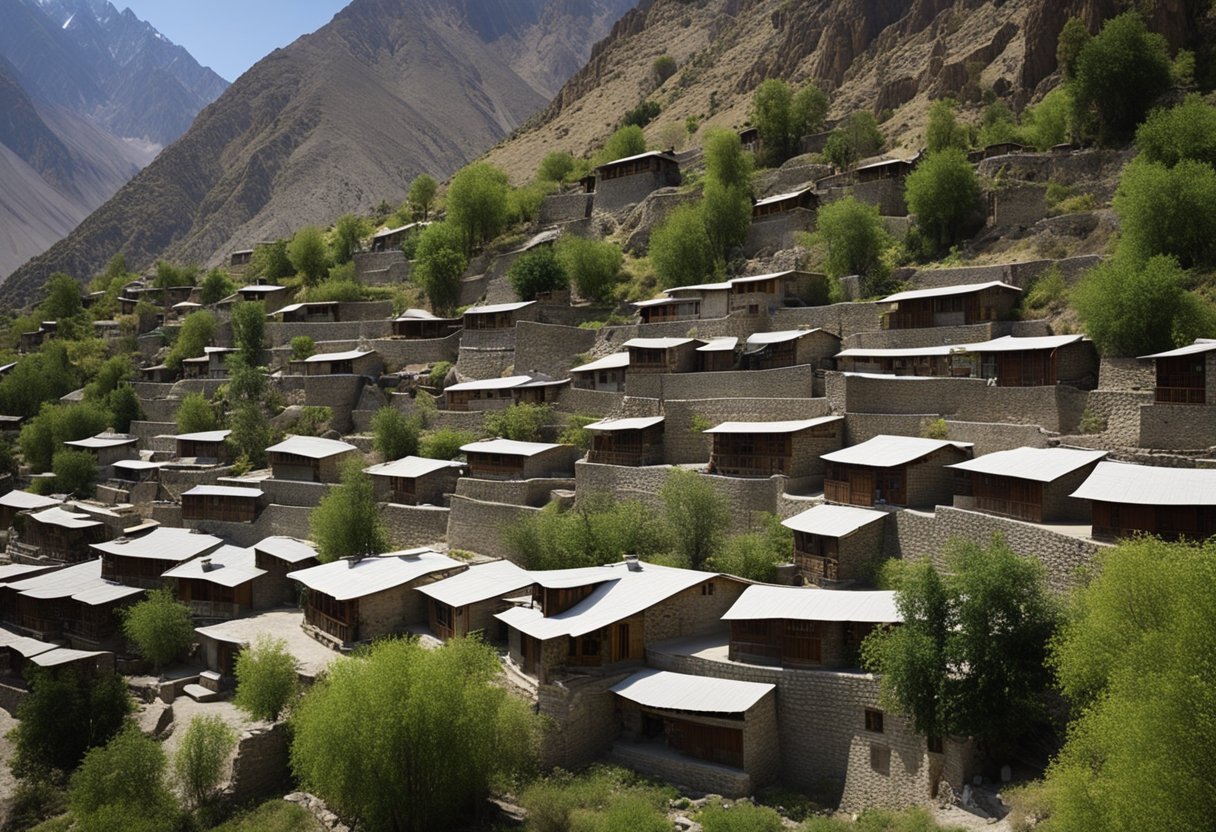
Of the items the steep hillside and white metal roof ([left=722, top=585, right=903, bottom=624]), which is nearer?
white metal roof ([left=722, top=585, right=903, bottom=624])

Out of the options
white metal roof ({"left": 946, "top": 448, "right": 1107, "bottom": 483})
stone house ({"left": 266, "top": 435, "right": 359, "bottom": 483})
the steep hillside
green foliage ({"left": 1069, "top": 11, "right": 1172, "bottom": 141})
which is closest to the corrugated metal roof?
stone house ({"left": 266, "top": 435, "right": 359, "bottom": 483})

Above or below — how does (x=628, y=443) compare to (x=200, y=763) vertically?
above

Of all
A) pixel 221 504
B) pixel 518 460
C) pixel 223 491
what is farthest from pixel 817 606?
pixel 221 504

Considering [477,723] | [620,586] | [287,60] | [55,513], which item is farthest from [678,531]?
[287,60]

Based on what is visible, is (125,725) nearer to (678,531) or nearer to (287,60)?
(678,531)

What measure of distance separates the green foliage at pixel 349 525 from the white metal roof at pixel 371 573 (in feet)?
4.00

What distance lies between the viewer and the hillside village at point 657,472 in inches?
732

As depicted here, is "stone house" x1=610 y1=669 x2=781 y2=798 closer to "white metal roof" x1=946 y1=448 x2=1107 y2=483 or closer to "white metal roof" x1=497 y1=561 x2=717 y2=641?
"white metal roof" x1=497 y1=561 x2=717 y2=641

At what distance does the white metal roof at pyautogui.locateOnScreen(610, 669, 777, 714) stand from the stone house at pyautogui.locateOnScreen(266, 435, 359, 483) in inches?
706

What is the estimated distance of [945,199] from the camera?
35594mm

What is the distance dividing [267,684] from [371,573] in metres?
4.45

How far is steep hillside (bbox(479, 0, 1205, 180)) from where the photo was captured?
48.4m

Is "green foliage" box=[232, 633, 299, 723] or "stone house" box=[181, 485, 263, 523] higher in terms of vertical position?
"stone house" box=[181, 485, 263, 523]

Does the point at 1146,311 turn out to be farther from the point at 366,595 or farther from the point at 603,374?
the point at 366,595
